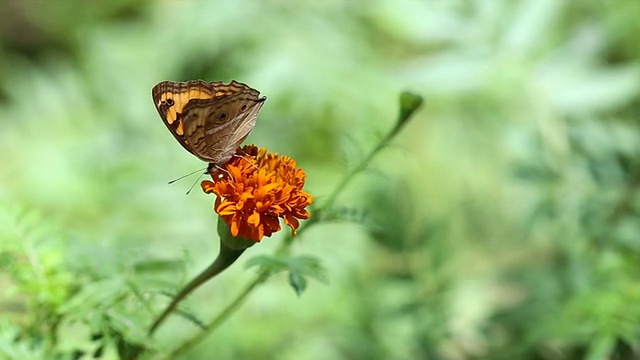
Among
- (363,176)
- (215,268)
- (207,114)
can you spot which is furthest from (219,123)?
(363,176)

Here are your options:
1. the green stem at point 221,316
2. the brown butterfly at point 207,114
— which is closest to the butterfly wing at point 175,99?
the brown butterfly at point 207,114

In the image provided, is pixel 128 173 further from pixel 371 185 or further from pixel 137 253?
pixel 137 253

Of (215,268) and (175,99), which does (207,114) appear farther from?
(215,268)

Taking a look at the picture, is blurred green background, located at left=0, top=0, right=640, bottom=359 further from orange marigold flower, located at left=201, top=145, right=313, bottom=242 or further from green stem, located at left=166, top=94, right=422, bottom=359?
orange marigold flower, located at left=201, top=145, right=313, bottom=242

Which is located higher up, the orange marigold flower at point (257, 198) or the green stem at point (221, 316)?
the orange marigold flower at point (257, 198)

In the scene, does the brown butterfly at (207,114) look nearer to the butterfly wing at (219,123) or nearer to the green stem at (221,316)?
the butterfly wing at (219,123)
